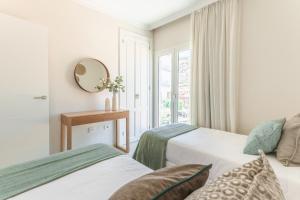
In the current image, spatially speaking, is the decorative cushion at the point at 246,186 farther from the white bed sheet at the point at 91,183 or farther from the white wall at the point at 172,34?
the white wall at the point at 172,34

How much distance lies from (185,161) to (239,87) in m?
1.47

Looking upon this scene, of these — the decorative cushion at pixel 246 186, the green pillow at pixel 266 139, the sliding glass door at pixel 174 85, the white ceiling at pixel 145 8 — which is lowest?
the green pillow at pixel 266 139

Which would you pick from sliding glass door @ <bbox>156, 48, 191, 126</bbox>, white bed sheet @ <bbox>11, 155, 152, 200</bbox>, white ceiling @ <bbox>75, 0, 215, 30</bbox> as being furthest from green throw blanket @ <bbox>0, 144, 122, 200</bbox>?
white ceiling @ <bbox>75, 0, 215, 30</bbox>

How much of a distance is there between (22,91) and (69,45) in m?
1.00

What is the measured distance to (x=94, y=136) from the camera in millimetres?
3098

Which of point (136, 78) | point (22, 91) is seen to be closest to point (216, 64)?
point (136, 78)

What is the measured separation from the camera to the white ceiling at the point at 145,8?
9.25 ft

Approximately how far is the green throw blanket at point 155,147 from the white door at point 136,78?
4.64 feet

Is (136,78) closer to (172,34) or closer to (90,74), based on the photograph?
(90,74)

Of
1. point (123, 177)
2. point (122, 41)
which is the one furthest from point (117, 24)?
point (123, 177)

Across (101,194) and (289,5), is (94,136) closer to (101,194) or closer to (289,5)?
(101,194)

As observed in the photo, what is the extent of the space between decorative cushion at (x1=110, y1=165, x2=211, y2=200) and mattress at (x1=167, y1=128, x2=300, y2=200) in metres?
0.84

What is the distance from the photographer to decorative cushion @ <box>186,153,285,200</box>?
485mm

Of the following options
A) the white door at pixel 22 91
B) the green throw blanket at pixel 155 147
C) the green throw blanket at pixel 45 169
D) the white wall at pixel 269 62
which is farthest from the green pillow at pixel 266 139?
the white door at pixel 22 91
